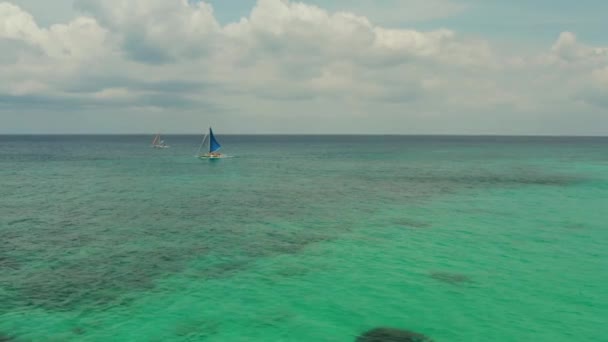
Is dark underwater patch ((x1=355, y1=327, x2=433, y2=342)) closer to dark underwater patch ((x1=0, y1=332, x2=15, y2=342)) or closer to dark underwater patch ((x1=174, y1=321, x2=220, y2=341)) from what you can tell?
dark underwater patch ((x1=174, y1=321, x2=220, y2=341))

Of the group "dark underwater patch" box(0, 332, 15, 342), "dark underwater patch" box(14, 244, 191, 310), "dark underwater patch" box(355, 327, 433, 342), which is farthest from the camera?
"dark underwater patch" box(14, 244, 191, 310)

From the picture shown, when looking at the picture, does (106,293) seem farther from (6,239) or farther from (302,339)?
(6,239)

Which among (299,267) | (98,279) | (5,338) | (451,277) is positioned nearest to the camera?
(5,338)

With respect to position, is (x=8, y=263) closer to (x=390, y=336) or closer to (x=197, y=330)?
Result: (x=197, y=330)

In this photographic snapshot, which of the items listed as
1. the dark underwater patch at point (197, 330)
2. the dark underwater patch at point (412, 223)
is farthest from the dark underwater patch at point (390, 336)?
the dark underwater patch at point (412, 223)

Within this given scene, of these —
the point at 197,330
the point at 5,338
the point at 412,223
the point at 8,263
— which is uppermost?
the point at 412,223

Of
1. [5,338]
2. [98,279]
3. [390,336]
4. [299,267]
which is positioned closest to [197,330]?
[5,338]

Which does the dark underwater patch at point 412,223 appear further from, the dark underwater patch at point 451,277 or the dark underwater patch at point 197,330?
the dark underwater patch at point 197,330

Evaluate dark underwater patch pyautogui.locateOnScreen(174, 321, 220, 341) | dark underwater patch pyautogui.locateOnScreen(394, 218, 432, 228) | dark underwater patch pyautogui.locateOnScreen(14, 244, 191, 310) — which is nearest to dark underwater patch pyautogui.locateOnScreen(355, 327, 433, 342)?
dark underwater patch pyautogui.locateOnScreen(174, 321, 220, 341)
